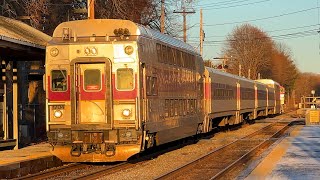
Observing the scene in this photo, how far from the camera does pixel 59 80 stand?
572 inches

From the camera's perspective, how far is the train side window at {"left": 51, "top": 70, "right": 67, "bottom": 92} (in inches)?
568

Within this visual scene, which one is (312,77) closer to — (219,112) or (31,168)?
(219,112)

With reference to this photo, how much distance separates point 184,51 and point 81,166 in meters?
6.08

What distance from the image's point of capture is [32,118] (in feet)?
79.6

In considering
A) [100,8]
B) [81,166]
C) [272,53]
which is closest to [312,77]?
[272,53]

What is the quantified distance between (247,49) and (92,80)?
79.6 m

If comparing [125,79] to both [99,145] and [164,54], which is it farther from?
[164,54]

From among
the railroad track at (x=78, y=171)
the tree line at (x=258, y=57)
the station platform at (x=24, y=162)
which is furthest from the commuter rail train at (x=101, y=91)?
the tree line at (x=258, y=57)

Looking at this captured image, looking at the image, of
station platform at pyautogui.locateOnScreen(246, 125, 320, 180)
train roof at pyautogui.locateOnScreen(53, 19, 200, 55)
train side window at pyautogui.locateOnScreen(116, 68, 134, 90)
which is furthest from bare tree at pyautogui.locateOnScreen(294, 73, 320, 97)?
train side window at pyautogui.locateOnScreen(116, 68, 134, 90)

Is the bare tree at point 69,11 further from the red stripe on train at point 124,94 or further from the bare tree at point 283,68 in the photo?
the bare tree at point 283,68

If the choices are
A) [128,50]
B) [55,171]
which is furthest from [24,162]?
[128,50]

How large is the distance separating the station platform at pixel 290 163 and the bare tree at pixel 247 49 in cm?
7058

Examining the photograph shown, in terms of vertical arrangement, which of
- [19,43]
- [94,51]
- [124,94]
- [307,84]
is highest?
[307,84]

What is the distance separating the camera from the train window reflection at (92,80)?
14.3 metres
